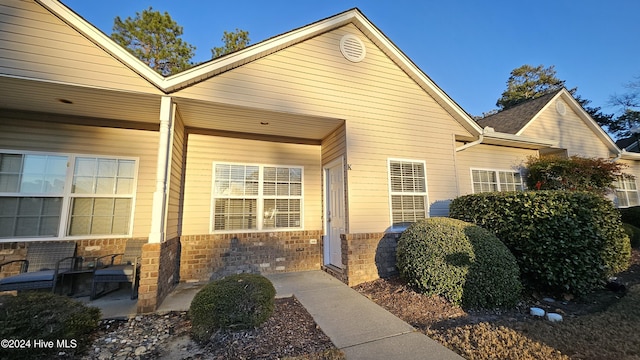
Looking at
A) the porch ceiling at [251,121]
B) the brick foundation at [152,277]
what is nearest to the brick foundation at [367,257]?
the porch ceiling at [251,121]

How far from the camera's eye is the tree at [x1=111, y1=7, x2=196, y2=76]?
13.1 meters

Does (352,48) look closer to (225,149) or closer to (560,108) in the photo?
(225,149)

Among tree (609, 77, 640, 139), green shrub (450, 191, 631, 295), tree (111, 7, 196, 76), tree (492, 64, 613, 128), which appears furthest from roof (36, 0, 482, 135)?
tree (609, 77, 640, 139)

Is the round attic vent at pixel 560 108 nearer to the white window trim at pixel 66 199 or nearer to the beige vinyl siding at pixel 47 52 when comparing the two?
the beige vinyl siding at pixel 47 52

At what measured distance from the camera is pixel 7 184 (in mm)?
4887

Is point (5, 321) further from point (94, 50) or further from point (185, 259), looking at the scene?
point (94, 50)

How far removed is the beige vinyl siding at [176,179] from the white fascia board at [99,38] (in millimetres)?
854

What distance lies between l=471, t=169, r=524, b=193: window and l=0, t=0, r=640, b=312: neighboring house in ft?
4.94

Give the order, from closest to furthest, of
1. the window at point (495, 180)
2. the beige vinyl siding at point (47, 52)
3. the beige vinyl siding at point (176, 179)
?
the beige vinyl siding at point (47, 52), the beige vinyl siding at point (176, 179), the window at point (495, 180)

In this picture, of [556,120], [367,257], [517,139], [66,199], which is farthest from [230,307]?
[556,120]

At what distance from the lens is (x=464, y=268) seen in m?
4.14

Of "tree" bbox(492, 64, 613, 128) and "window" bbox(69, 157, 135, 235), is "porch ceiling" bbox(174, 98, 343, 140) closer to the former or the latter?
"window" bbox(69, 157, 135, 235)

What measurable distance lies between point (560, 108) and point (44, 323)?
14859 millimetres

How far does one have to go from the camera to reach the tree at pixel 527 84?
25188mm
